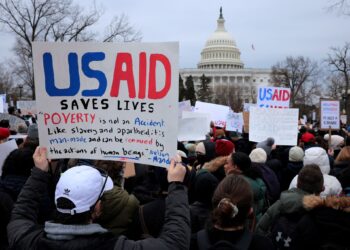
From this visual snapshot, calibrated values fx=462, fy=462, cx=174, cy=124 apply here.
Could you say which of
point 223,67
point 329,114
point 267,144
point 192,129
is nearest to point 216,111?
point 329,114

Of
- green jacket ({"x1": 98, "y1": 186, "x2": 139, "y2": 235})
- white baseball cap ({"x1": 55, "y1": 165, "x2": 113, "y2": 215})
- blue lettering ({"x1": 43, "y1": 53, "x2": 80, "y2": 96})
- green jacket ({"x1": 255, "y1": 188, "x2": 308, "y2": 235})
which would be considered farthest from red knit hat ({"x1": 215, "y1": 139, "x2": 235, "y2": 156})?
white baseball cap ({"x1": 55, "y1": 165, "x2": 113, "y2": 215})

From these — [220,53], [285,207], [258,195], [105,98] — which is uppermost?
[220,53]

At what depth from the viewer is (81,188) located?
222 cm

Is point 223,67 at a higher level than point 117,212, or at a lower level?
higher

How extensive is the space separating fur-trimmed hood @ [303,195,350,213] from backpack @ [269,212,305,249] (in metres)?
0.20

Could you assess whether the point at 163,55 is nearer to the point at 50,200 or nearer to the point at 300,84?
the point at 50,200

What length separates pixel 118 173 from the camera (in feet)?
11.7

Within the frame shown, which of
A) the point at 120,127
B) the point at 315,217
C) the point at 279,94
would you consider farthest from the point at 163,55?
the point at 279,94

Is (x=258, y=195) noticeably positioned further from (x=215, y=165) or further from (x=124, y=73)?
(x=124, y=73)

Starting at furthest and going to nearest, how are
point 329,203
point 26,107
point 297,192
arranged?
point 26,107 < point 297,192 < point 329,203

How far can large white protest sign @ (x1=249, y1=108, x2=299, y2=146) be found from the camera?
8477mm

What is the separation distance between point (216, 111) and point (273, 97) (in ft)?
6.90

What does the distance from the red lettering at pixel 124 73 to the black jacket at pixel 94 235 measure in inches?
30.9

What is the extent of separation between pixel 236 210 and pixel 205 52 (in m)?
134
